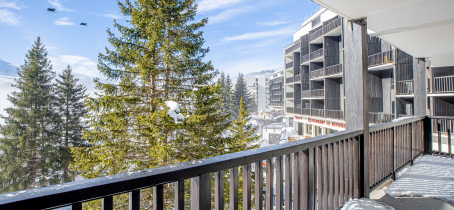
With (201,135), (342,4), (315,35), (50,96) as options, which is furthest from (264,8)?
(342,4)

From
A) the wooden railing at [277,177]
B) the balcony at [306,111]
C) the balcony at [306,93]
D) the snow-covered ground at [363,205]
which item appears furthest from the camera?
the balcony at [306,111]

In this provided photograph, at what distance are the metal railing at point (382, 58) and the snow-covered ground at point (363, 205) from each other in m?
11.1

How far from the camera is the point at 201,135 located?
26.3 ft

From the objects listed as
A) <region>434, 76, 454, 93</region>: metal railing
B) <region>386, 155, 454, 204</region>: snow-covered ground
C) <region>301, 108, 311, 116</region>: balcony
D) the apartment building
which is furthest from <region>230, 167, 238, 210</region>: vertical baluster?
<region>301, 108, 311, 116</region>: balcony

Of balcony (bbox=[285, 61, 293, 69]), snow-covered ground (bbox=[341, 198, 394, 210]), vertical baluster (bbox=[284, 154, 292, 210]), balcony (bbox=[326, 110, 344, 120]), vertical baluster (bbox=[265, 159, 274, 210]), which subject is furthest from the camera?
balcony (bbox=[285, 61, 293, 69])

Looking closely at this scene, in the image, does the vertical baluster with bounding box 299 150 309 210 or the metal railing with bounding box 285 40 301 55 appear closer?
the vertical baluster with bounding box 299 150 309 210

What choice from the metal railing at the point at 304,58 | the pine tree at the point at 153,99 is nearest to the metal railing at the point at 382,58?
the metal railing at the point at 304,58

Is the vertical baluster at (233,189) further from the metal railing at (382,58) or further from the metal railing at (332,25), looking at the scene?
the metal railing at (332,25)

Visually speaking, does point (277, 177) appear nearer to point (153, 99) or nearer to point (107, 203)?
point (107, 203)

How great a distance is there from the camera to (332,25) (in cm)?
1381

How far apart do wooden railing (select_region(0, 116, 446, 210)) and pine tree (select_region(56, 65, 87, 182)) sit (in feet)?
60.8

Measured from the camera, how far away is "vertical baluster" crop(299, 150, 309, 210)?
136 cm

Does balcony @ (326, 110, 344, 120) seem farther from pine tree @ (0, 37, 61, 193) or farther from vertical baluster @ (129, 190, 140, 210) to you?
pine tree @ (0, 37, 61, 193)

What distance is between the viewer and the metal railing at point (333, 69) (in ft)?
43.7
